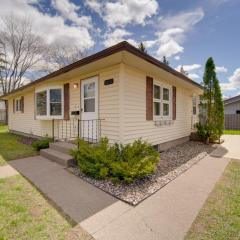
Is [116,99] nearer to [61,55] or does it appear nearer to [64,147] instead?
[64,147]

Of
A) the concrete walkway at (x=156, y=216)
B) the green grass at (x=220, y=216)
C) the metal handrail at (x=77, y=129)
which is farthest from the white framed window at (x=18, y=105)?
the green grass at (x=220, y=216)

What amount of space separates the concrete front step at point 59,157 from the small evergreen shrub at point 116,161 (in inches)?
9.1

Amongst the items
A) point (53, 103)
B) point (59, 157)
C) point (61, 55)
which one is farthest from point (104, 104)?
point (61, 55)

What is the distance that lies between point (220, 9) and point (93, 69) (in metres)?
5.46

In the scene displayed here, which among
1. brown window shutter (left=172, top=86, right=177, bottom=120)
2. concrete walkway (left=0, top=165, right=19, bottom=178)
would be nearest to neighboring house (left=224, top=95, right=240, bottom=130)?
brown window shutter (left=172, top=86, right=177, bottom=120)

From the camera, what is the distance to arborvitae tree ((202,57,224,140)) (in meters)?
9.20

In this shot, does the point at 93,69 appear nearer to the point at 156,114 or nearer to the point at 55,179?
the point at 156,114

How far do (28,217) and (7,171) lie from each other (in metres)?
2.62

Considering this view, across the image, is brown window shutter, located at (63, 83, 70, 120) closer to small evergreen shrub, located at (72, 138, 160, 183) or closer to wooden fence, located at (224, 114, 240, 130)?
small evergreen shrub, located at (72, 138, 160, 183)

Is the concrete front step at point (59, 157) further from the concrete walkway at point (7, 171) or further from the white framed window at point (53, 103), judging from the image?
the white framed window at point (53, 103)

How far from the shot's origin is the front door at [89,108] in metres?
6.16

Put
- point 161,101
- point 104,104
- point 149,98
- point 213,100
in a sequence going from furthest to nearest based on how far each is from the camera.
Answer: point 213,100 → point 161,101 → point 149,98 → point 104,104

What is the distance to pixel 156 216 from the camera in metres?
2.73

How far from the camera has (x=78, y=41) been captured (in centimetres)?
2345
